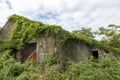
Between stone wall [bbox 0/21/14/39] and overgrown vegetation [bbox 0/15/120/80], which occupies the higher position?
stone wall [bbox 0/21/14/39]

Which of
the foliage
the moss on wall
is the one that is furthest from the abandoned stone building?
the foliage

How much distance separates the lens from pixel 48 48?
47.2 ft

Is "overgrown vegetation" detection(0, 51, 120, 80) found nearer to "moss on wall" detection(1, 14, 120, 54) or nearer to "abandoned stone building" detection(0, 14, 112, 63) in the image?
"abandoned stone building" detection(0, 14, 112, 63)

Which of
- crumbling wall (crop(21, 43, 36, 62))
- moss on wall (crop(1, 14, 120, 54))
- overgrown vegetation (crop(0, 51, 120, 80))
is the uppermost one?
moss on wall (crop(1, 14, 120, 54))

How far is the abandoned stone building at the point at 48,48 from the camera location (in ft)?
46.6

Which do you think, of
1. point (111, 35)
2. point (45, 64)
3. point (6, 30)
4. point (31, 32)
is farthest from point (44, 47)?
point (111, 35)

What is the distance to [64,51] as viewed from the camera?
14.2 metres

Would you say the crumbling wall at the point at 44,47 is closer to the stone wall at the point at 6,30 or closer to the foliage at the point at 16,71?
the foliage at the point at 16,71

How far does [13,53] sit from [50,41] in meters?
2.96

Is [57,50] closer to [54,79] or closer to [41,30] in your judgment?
[41,30]

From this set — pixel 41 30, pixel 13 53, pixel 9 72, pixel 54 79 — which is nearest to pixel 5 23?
pixel 13 53

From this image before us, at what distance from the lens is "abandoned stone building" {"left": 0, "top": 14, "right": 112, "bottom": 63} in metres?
14.2

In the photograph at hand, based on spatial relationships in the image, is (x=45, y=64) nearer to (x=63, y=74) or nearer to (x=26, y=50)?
(x=63, y=74)

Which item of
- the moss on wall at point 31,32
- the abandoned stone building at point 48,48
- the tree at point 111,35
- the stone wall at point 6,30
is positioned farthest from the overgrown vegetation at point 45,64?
the tree at point 111,35
